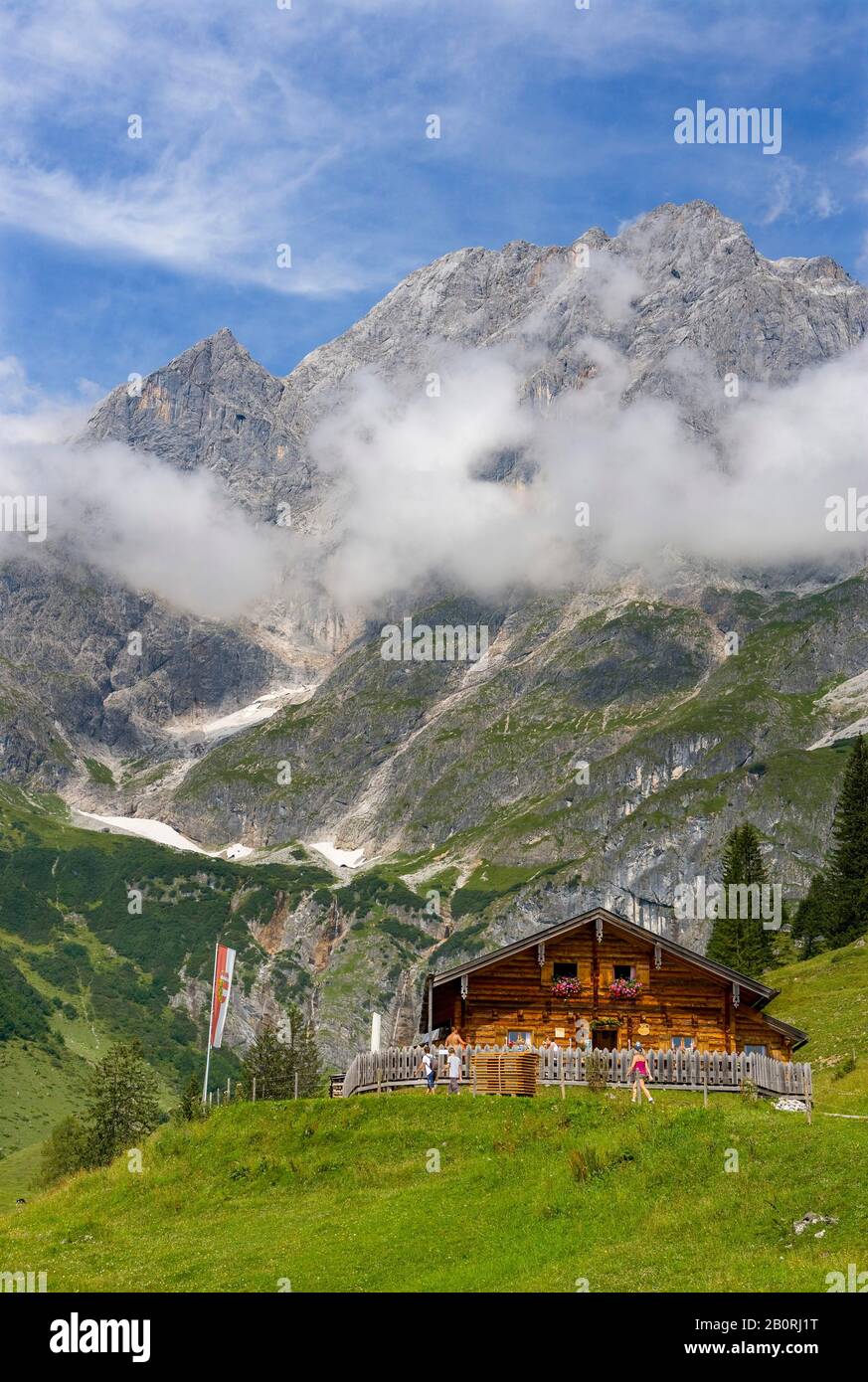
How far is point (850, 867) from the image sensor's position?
4717 inches

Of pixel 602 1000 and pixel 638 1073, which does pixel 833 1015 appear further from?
pixel 638 1073

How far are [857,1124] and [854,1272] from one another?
12.9 metres

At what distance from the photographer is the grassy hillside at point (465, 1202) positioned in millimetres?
26281

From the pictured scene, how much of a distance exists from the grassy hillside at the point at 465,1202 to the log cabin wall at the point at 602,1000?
1456 cm

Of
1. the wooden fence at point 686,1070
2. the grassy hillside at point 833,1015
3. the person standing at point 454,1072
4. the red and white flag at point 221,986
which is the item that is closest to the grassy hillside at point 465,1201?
the wooden fence at point 686,1070

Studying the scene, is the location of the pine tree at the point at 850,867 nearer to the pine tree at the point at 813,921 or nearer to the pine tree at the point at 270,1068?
the pine tree at the point at 813,921

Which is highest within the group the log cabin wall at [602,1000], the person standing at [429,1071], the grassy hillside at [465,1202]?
the log cabin wall at [602,1000]

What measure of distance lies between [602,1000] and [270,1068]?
55.8 meters

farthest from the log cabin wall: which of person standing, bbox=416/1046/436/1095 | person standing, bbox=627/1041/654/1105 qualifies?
person standing, bbox=627/1041/654/1105
